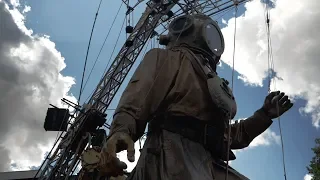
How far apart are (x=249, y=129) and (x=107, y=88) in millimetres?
14207

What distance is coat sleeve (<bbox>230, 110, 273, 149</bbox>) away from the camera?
8.98ft

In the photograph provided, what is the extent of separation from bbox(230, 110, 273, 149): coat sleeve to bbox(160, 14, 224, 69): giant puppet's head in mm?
456

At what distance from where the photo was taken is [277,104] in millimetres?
2697

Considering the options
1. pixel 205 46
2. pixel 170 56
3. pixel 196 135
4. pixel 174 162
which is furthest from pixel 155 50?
pixel 174 162

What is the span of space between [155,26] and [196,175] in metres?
16.0

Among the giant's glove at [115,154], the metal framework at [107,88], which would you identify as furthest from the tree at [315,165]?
the giant's glove at [115,154]

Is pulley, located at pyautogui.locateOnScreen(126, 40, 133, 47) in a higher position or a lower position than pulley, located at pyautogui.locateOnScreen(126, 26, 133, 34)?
lower

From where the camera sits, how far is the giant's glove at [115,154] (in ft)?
6.52

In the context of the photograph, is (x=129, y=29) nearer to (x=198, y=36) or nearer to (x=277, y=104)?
(x=198, y=36)

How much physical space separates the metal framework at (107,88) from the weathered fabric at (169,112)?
1014 cm

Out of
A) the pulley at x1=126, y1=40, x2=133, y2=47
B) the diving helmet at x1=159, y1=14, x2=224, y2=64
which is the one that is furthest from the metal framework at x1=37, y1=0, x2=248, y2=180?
the diving helmet at x1=159, y1=14, x2=224, y2=64

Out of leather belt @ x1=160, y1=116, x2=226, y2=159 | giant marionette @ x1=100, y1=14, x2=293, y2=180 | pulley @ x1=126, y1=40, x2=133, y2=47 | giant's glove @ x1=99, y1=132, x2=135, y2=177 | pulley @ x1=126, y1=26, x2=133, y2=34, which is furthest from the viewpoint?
pulley @ x1=126, y1=26, x2=133, y2=34

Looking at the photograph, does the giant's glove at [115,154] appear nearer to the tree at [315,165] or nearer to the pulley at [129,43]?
the tree at [315,165]

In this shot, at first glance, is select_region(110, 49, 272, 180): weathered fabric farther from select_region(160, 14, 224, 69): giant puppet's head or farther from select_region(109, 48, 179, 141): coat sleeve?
select_region(160, 14, 224, 69): giant puppet's head
